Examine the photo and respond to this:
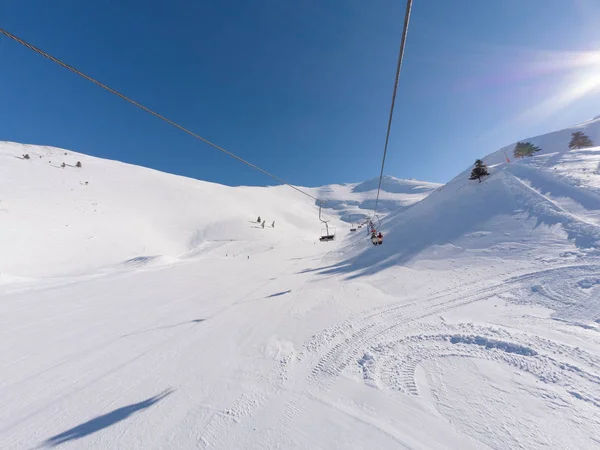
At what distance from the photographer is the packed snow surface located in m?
2.86

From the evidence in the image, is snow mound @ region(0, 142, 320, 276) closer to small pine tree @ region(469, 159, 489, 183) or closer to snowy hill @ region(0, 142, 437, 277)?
snowy hill @ region(0, 142, 437, 277)

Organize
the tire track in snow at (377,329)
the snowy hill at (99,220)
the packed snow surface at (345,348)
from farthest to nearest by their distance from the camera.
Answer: the snowy hill at (99,220), the tire track in snow at (377,329), the packed snow surface at (345,348)

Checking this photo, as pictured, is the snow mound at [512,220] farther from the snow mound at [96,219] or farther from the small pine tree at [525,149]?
the small pine tree at [525,149]

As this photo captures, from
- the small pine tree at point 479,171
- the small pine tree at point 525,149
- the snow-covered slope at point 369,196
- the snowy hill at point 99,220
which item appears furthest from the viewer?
the snow-covered slope at point 369,196

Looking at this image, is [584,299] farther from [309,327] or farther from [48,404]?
[48,404]

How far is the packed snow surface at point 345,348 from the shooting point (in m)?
2.86

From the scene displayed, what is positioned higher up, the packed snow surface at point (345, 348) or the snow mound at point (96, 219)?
the snow mound at point (96, 219)

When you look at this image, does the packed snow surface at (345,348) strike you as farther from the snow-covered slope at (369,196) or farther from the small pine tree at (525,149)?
the snow-covered slope at (369,196)

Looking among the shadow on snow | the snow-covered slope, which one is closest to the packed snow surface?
the shadow on snow

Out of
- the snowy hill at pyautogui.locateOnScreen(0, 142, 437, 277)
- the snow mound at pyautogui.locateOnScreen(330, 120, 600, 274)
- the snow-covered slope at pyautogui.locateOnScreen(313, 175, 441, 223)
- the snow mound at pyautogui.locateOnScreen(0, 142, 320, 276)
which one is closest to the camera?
the snow mound at pyautogui.locateOnScreen(330, 120, 600, 274)

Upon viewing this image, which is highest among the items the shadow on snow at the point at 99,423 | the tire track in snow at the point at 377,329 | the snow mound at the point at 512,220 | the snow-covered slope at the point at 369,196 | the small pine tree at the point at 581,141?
the snow-covered slope at the point at 369,196

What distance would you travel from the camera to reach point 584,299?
17.4ft

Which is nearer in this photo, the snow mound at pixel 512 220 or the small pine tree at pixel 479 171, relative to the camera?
the snow mound at pixel 512 220

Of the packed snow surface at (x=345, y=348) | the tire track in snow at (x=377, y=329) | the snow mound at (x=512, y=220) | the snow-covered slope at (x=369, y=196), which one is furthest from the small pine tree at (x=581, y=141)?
the snow-covered slope at (x=369, y=196)
